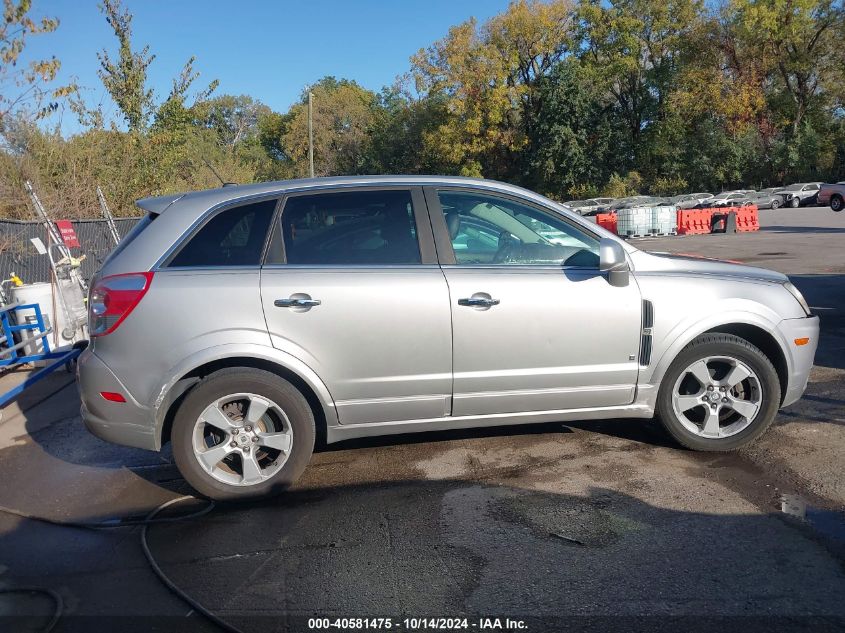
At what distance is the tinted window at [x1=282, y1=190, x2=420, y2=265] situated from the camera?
421 centimetres

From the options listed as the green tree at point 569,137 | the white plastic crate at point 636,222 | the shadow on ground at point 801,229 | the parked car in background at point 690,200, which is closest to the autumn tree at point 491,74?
the green tree at point 569,137

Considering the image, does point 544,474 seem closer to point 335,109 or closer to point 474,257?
point 474,257

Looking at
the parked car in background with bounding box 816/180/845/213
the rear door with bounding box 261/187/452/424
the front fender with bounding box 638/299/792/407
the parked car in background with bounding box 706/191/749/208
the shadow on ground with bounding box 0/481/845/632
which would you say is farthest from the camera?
the parked car in background with bounding box 706/191/749/208

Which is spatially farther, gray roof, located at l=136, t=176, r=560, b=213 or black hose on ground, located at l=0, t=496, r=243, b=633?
gray roof, located at l=136, t=176, r=560, b=213

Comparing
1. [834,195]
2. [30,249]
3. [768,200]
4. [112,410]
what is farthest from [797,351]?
[768,200]

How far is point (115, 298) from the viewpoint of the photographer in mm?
3941

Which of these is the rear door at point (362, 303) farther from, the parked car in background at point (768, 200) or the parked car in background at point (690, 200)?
the parked car in background at point (768, 200)

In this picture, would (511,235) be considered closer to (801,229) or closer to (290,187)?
(290,187)

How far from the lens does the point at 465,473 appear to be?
4367mm

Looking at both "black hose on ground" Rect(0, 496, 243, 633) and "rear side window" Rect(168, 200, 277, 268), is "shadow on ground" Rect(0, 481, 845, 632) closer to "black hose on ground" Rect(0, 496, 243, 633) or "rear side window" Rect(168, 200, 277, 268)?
"black hose on ground" Rect(0, 496, 243, 633)

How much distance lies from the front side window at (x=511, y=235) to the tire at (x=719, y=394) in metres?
0.93

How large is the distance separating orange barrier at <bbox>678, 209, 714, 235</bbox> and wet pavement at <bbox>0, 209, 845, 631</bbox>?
22630 mm

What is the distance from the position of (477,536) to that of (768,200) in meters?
41.6

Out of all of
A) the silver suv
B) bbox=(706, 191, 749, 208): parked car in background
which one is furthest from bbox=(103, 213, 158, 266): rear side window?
bbox=(706, 191, 749, 208): parked car in background
